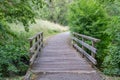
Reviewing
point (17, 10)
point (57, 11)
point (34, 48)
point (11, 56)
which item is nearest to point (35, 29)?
point (17, 10)

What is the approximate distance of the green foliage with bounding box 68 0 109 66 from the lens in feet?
43.2

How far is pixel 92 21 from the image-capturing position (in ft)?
45.1

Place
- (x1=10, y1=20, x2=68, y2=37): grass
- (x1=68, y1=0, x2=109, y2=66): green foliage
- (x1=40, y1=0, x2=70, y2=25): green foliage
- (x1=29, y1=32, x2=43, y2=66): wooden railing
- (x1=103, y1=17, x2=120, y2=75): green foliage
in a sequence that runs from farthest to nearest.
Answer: (x1=40, y1=0, x2=70, y2=25): green foliage → (x1=10, y1=20, x2=68, y2=37): grass → (x1=68, y1=0, x2=109, y2=66): green foliage → (x1=103, y1=17, x2=120, y2=75): green foliage → (x1=29, y1=32, x2=43, y2=66): wooden railing

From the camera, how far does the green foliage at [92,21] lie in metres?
13.2

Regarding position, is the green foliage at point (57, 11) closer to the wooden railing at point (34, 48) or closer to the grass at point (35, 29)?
the grass at point (35, 29)

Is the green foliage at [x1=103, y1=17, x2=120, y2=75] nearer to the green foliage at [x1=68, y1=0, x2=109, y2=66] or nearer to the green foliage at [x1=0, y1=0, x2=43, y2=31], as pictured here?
the green foliage at [x1=0, y1=0, x2=43, y2=31]

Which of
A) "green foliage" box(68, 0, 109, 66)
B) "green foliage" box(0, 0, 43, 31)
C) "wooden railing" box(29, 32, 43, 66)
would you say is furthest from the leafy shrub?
"green foliage" box(68, 0, 109, 66)

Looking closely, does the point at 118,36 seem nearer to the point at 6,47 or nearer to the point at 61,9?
the point at 6,47

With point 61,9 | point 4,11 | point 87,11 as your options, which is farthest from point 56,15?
point 4,11

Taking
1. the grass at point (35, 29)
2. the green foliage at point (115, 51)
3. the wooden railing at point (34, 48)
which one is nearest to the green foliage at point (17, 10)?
the wooden railing at point (34, 48)

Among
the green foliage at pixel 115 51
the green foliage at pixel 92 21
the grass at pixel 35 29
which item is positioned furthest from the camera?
the grass at pixel 35 29

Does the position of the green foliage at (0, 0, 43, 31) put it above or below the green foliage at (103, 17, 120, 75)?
above

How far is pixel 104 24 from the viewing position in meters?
13.5

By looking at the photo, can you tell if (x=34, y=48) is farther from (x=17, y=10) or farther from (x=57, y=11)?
(x=57, y=11)
